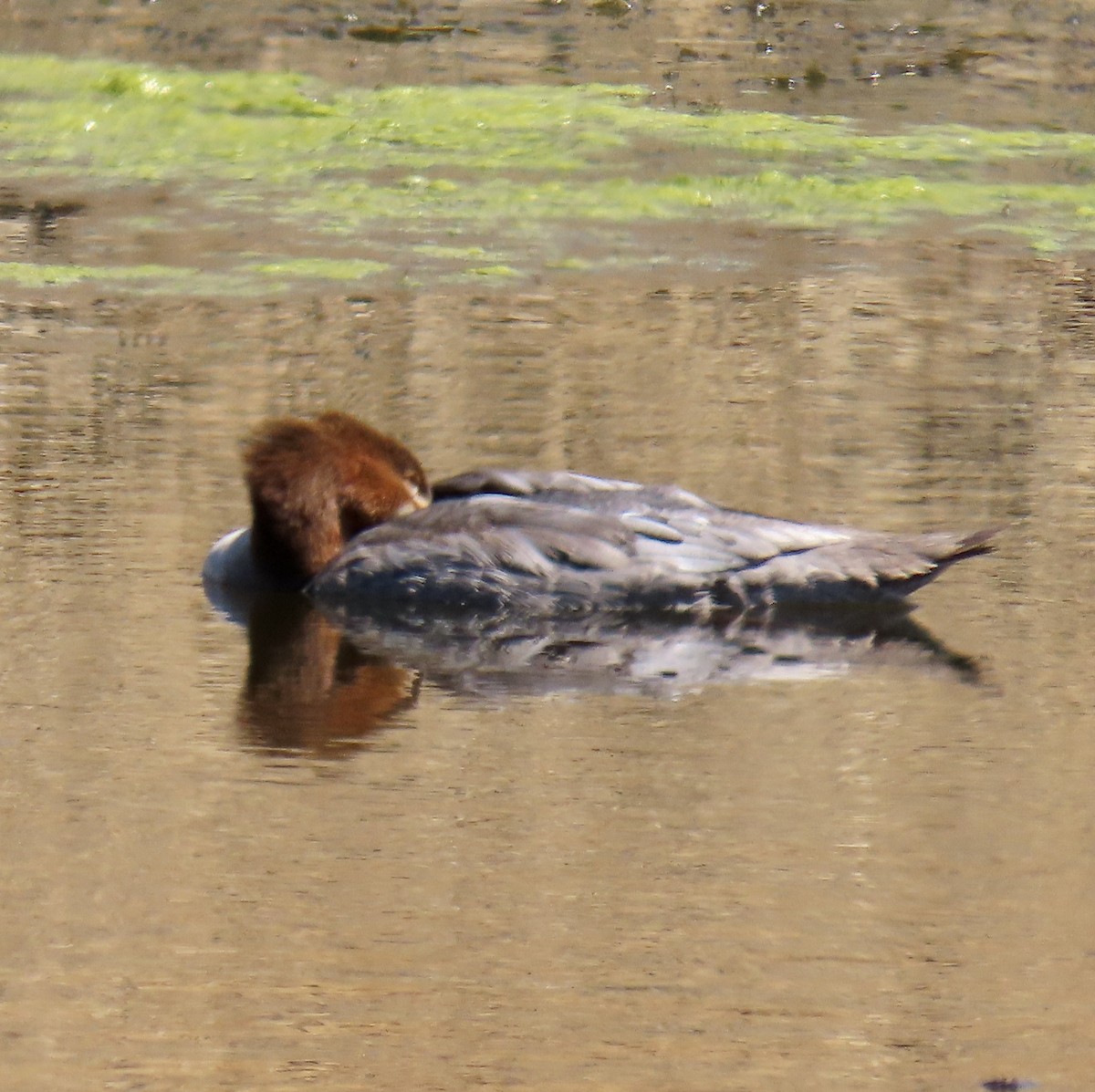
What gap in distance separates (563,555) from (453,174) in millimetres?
5973

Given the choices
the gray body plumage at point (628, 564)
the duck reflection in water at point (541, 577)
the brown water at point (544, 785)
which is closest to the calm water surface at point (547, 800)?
the brown water at point (544, 785)

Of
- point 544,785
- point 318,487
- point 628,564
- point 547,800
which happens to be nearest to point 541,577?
point 628,564

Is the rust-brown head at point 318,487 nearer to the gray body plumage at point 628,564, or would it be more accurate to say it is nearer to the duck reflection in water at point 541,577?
the duck reflection in water at point 541,577

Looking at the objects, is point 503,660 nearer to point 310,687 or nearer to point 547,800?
point 310,687

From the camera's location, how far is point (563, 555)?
258 inches

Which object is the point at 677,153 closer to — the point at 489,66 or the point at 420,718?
the point at 489,66

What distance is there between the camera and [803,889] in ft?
14.7

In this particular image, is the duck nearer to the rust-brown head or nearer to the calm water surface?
the rust-brown head

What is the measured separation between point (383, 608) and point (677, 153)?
6.53 metres

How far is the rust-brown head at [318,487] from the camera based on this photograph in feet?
22.2

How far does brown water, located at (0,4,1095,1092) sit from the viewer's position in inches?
153

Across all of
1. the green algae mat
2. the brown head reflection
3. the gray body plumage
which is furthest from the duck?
the green algae mat

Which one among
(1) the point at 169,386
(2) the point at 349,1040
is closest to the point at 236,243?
(1) the point at 169,386

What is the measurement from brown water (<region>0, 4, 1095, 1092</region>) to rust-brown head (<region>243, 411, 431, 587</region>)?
0.29 m
